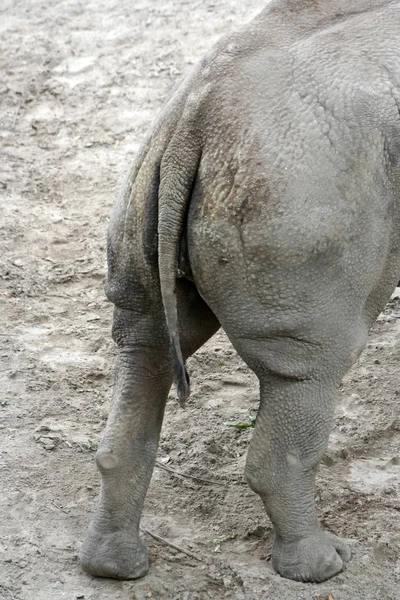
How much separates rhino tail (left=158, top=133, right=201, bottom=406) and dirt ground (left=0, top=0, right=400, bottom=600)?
2.97 feet

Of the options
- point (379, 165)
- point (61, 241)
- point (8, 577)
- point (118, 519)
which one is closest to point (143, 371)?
point (118, 519)

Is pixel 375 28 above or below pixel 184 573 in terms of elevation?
above

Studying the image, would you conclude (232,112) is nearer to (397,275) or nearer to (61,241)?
(397,275)

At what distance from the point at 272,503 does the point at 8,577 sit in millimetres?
983

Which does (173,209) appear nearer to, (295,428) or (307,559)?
(295,428)

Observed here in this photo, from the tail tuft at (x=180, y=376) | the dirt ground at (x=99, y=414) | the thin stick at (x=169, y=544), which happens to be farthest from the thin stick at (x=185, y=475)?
the tail tuft at (x=180, y=376)

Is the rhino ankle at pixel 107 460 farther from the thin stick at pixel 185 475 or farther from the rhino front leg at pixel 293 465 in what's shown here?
the thin stick at pixel 185 475

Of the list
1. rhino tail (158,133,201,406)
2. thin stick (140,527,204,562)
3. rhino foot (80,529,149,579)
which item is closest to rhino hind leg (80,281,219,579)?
rhino foot (80,529,149,579)

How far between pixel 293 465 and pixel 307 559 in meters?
0.38

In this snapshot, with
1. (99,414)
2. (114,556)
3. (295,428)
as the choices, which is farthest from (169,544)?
(99,414)

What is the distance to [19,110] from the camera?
27.8ft

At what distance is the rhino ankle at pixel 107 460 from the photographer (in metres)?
3.92

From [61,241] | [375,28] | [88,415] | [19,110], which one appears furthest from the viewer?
[19,110]

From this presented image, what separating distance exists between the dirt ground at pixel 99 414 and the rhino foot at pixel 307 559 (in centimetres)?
4
